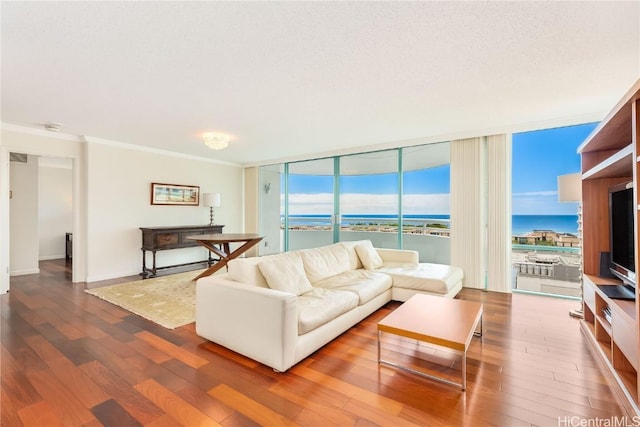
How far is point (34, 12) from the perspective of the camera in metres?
1.72

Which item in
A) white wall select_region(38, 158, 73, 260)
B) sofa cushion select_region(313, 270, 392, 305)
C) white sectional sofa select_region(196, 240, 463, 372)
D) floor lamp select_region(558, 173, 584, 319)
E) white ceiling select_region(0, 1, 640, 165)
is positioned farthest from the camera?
white wall select_region(38, 158, 73, 260)

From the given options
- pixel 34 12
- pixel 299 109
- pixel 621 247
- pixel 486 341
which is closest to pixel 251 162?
pixel 299 109

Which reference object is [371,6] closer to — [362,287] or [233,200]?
[362,287]

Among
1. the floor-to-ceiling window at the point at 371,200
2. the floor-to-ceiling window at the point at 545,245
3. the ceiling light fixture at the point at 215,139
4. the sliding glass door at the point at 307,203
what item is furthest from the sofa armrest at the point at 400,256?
the ceiling light fixture at the point at 215,139

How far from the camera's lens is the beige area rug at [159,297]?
3135 mm

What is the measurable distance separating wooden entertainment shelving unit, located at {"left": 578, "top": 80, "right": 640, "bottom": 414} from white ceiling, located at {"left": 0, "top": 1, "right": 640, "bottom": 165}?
616 mm

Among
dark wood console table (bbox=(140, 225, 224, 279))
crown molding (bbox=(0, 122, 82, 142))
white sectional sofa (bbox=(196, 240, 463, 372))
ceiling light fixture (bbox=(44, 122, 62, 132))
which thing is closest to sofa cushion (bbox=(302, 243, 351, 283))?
white sectional sofa (bbox=(196, 240, 463, 372))

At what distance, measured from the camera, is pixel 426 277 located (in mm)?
3420

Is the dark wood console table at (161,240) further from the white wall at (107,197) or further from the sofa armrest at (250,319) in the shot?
the sofa armrest at (250,319)

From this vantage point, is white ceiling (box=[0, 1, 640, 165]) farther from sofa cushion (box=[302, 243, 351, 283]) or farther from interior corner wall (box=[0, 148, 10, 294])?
sofa cushion (box=[302, 243, 351, 283])

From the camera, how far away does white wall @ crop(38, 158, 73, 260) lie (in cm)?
669

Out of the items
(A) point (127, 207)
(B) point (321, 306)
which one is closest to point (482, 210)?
(B) point (321, 306)

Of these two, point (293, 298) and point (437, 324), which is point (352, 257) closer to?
point (437, 324)

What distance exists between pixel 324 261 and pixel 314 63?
2.13 metres
